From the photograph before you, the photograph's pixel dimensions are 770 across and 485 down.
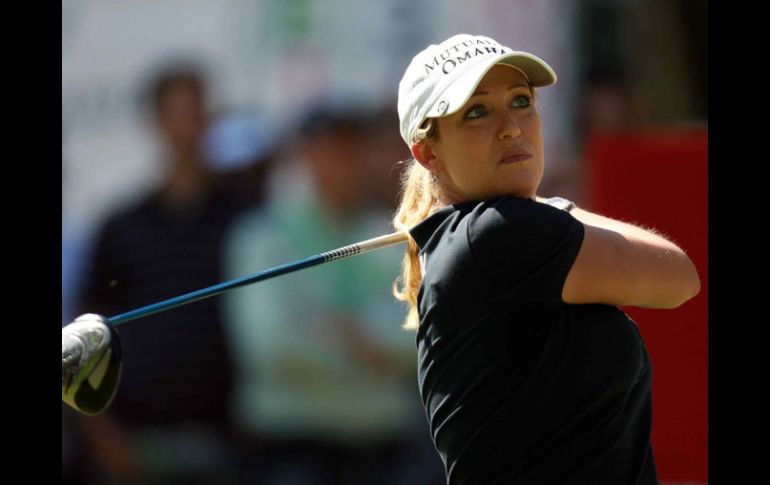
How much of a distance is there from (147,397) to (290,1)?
6.12ft

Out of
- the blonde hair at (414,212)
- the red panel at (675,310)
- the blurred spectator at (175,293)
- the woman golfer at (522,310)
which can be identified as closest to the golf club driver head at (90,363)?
the blonde hair at (414,212)

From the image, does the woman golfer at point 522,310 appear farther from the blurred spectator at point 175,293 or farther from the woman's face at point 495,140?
the blurred spectator at point 175,293

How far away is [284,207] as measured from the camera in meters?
5.49

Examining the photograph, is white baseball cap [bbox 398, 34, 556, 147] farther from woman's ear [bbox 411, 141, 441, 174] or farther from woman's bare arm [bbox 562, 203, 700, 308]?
woman's bare arm [bbox 562, 203, 700, 308]

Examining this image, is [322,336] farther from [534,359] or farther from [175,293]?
[534,359]

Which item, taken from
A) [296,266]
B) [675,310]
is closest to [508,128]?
[296,266]

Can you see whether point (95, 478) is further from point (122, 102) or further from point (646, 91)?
point (646, 91)

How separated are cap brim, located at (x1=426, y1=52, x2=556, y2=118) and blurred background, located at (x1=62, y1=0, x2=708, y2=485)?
113 inches

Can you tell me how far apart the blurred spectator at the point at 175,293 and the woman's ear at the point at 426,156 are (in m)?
3.03

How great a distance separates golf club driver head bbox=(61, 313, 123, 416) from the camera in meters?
2.82

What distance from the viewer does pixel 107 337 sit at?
2.90m

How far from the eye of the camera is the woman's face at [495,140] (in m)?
2.31
